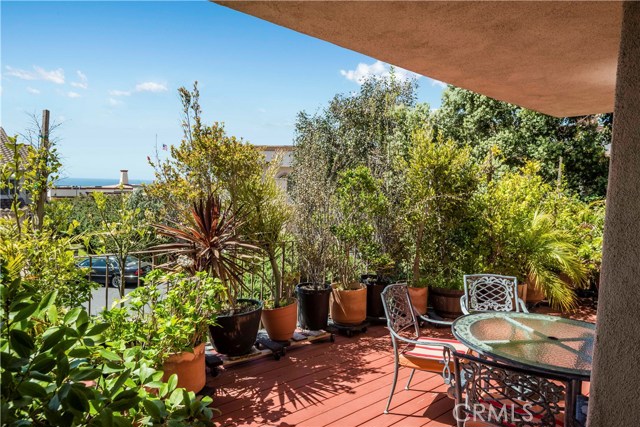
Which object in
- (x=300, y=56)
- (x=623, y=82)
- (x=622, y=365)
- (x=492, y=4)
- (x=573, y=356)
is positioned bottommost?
(x=573, y=356)

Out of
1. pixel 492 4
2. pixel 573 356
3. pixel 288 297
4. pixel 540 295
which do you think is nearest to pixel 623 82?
pixel 492 4

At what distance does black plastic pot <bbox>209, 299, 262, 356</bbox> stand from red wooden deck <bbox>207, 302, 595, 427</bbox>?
0.18m

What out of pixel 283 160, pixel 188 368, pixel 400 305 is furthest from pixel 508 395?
pixel 283 160

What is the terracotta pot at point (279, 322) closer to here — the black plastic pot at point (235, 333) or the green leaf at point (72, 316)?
the black plastic pot at point (235, 333)

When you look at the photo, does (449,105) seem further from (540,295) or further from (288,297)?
(288,297)

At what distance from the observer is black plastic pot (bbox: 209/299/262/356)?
3365 mm

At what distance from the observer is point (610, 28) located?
1.68 meters

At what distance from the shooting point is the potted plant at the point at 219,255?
11.0ft

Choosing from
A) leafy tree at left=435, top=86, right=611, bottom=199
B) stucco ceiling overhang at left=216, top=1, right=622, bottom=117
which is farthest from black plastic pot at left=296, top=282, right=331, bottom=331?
leafy tree at left=435, top=86, right=611, bottom=199

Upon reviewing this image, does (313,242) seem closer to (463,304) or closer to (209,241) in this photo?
(209,241)

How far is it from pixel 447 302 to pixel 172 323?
3525 mm

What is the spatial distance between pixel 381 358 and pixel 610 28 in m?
3.06

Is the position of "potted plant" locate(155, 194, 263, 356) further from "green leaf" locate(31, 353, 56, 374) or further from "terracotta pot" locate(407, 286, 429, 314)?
"green leaf" locate(31, 353, 56, 374)

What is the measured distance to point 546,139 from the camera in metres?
10.3
